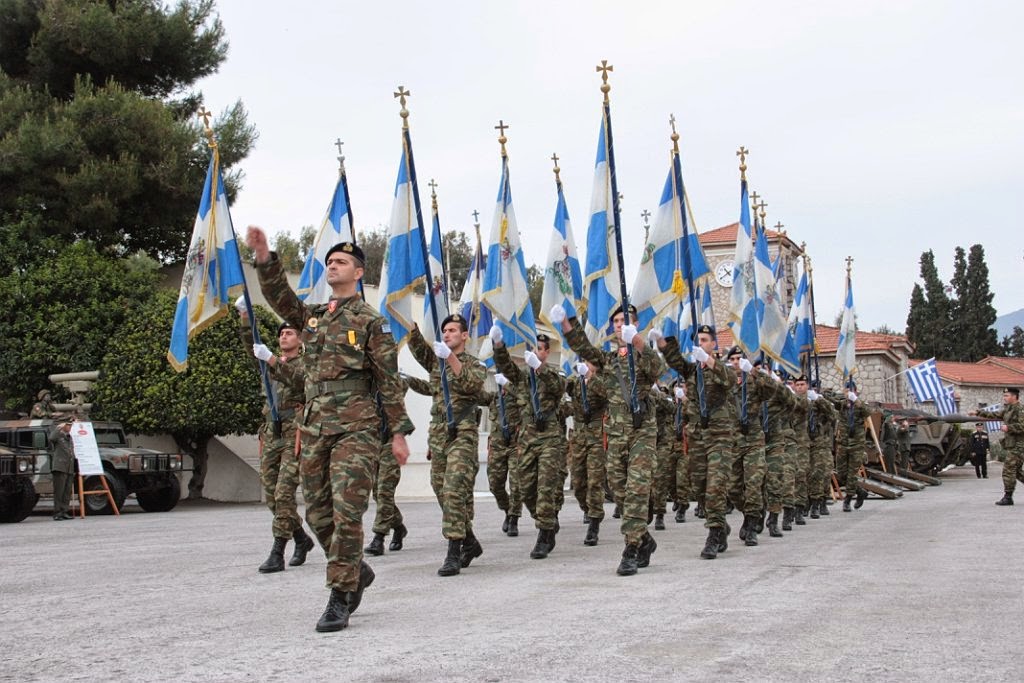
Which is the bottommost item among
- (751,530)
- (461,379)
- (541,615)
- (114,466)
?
(541,615)

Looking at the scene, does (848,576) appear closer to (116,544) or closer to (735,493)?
(735,493)

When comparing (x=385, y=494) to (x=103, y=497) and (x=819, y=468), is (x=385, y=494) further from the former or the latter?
→ (x=103, y=497)

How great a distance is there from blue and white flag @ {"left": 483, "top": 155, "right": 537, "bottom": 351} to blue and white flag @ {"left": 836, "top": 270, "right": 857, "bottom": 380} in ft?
28.4

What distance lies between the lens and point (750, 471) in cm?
1063

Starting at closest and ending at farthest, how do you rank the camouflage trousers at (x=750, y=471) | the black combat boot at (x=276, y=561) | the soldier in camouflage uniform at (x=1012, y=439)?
the black combat boot at (x=276, y=561)
the camouflage trousers at (x=750, y=471)
the soldier in camouflage uniform at (x=1012, y=439)

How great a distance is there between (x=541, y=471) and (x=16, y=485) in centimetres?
1063

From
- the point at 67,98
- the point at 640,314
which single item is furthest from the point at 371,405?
the point at 67,98

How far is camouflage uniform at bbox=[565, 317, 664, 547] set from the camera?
8.56m

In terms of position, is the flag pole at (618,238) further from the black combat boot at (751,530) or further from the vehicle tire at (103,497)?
the vehicle tire at (103,497)

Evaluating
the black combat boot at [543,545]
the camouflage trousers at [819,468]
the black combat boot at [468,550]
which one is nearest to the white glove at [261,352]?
the black combat boot at [468,550]

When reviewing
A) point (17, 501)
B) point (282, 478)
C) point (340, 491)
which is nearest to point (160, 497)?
point (17, 501)

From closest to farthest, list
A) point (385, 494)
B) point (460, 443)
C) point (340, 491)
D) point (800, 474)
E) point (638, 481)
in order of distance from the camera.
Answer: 1. point (340, 491)
2. point (638, 481)
3. point (460, 443)
4. point (385, 494)
5. point (800, 474)

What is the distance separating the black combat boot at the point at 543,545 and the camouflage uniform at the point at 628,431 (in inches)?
30.8

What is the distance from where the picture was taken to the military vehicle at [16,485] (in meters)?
16.7
